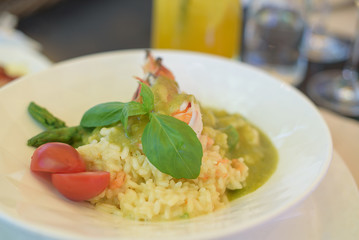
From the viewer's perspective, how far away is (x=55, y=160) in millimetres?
1502

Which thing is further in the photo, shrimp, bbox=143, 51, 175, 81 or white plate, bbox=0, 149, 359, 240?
shrimp, bbox=143, 51, 175, 81

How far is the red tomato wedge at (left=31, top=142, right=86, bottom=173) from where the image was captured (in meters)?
1.50

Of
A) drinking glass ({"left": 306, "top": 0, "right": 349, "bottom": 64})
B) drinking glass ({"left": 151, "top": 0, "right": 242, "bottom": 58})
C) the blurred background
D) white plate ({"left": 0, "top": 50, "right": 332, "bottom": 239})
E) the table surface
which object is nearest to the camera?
white plate ({"left": 0, "top": 50, "right": 332, "bottom": 239})

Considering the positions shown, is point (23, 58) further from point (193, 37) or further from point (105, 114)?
point (105, 114)

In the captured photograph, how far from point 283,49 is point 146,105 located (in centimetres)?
217

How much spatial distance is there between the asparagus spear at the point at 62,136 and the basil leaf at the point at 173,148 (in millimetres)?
450

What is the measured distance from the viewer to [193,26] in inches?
126

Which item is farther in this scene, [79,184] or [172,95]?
[172,95]

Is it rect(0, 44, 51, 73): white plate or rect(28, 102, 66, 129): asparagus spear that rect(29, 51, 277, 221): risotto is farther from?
rect(0, 44, 51, 73): white plate

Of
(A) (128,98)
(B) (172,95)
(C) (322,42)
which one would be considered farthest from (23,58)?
(C) (322,42)

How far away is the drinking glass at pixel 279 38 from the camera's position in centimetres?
343

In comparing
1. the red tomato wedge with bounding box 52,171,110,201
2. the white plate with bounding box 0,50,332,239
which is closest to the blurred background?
the white plate with bounding box 0,50,332,239

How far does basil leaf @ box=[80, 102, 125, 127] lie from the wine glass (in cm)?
203

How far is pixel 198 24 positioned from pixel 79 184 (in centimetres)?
205
